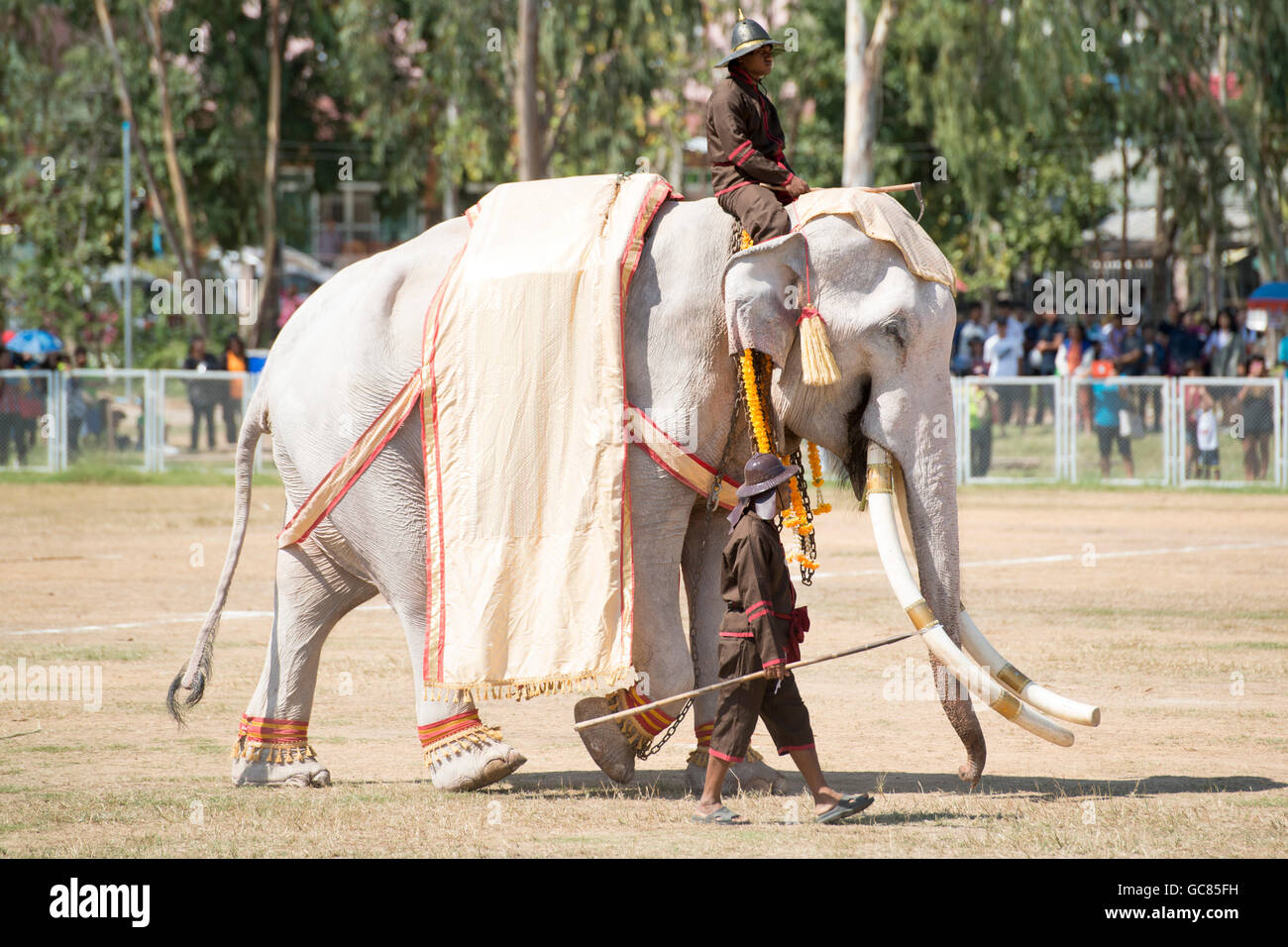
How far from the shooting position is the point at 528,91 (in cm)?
2819

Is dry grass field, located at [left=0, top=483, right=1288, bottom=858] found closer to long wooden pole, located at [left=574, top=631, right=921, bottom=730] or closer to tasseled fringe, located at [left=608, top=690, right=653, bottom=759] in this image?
tasseled fringe, located at [left=608, top=690, right=653, bottom=759]

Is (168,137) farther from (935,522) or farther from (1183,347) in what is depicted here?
(935,522)

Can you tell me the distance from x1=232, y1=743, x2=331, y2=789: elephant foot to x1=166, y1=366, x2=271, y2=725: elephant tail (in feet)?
1.26

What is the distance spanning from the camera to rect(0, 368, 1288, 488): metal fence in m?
22.1

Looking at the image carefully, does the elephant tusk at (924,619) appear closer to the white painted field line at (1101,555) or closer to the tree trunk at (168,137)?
the white painted field line at (1101,555)

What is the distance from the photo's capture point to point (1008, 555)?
16.4 metres

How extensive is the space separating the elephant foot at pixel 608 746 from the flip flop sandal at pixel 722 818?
31.2 inches

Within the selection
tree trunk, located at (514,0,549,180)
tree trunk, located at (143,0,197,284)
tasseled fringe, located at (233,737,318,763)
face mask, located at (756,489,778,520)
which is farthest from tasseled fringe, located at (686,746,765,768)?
tree trunk, located at (143,0,197,284)

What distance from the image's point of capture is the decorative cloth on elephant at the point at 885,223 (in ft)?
24.9

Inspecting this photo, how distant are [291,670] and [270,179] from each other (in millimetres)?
32092

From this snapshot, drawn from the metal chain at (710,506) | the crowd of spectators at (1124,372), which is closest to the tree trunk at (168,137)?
the crowd of spectators at (1124,372)
